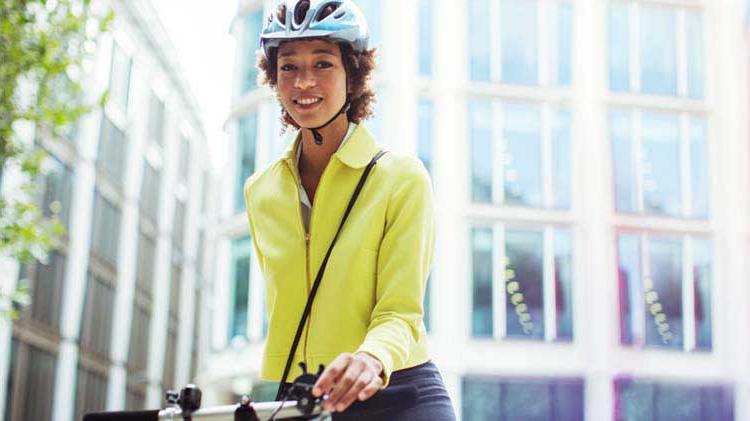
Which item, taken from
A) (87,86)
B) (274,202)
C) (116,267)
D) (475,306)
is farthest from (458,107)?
(274,202)

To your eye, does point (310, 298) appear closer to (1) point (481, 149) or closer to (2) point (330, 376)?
(2) point (330, 376)

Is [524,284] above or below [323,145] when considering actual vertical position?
above

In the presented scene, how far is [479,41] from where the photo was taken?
30.7m

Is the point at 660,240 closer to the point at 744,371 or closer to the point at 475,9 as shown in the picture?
the point at 744,371

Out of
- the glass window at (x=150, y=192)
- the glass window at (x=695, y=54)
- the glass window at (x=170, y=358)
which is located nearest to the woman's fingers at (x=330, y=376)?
the glass window at (x=695, y=54)

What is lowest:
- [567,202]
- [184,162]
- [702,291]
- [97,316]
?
[702,291]

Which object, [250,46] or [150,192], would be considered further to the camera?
[150,192]

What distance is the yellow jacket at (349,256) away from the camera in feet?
8.42

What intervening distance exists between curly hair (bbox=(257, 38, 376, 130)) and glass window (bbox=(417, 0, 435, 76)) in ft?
91.3

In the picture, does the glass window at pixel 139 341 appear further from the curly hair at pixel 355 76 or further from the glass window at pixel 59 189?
the curly hair at pixel 355 76

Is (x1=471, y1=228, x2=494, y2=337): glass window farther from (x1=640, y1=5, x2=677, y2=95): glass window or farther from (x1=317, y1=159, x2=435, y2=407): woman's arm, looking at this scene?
(x1=317, y1=159, x2=435, y2=407): woman's arm

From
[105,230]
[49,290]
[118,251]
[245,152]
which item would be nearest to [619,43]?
[245,152]

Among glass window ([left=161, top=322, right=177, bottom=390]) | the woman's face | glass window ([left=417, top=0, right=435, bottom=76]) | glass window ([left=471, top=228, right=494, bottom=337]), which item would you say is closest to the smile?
the woman's face

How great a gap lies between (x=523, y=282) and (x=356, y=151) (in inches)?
1041
